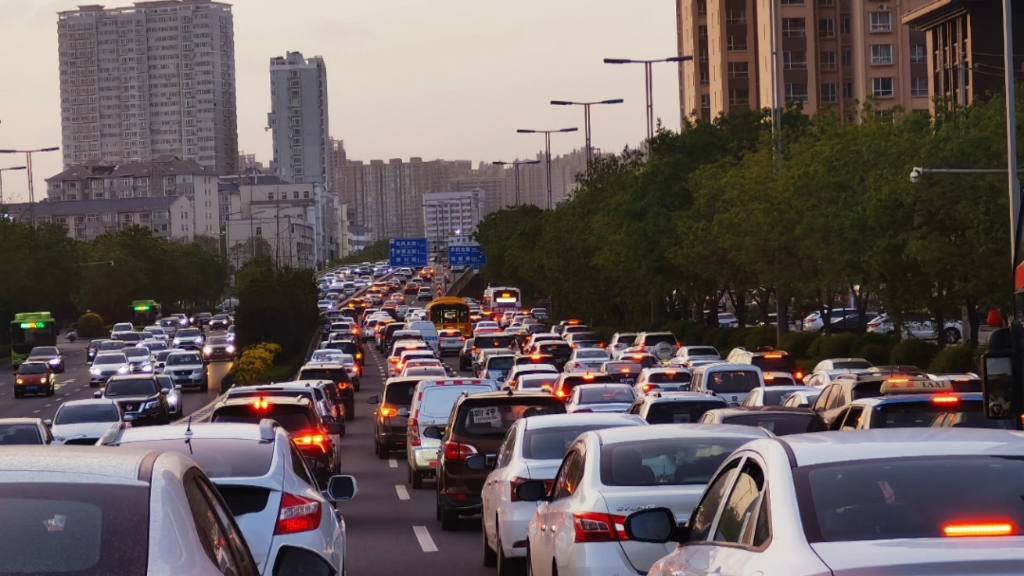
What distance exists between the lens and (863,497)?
5.38 m

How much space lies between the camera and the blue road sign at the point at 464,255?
128 m

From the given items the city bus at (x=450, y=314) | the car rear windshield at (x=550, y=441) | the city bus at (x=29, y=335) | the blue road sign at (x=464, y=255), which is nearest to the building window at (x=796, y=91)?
the blue road sign at (x=464, y=255)

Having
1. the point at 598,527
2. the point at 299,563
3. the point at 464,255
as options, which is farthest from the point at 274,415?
the point at 464,255

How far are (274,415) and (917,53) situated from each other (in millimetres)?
Answer: 106888

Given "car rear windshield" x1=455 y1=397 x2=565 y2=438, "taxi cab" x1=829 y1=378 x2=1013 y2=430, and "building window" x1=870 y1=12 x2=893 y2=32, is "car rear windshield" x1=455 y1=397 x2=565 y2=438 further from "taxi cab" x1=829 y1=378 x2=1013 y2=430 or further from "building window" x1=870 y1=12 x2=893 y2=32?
"building window" x1=870 y1=12 x2=893 y2=32

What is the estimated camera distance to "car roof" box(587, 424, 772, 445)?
1061 centimetres

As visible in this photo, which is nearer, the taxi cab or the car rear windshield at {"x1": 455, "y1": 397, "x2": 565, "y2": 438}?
the taxi cab

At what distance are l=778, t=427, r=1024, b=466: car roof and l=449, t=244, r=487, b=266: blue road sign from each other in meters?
121

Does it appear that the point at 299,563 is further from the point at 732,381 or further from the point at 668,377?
the point at 668,377

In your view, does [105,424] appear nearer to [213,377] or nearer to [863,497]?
[863,497]

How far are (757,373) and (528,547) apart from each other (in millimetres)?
20241

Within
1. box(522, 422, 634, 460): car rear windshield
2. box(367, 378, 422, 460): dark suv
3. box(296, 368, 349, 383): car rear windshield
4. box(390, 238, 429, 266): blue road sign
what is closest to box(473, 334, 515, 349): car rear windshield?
box(296, 368, 349, 383): car rear windshield

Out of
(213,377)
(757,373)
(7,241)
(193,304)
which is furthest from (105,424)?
(193,304)

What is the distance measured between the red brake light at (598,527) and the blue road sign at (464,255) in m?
118
